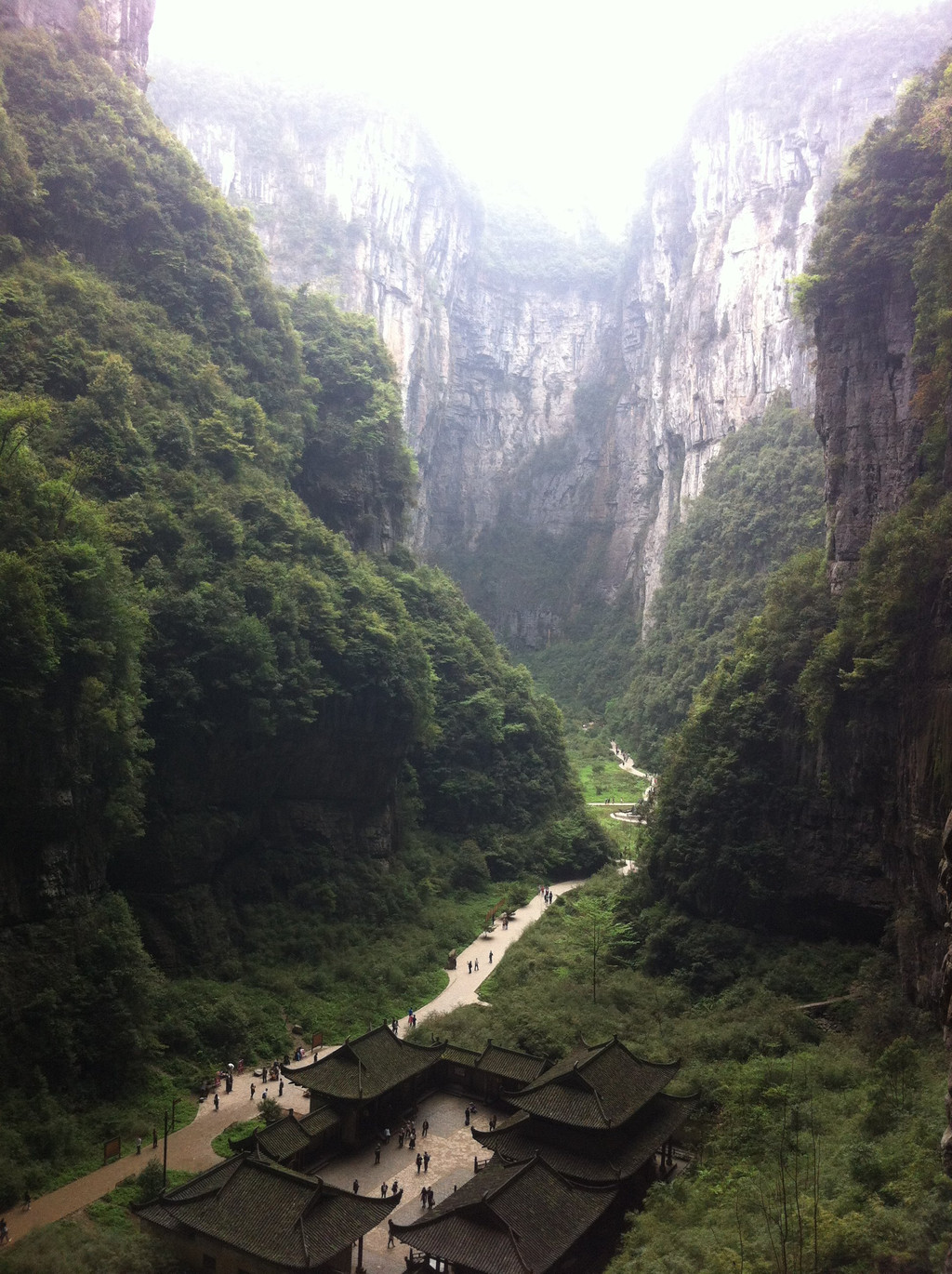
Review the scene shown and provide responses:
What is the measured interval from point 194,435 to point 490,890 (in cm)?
1968

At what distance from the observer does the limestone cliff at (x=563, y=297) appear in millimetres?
68375

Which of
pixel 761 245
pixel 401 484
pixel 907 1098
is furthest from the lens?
pixel 761 245

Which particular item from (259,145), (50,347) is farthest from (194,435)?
(259,145)

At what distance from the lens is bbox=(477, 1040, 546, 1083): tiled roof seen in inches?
808

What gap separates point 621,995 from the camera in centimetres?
2505

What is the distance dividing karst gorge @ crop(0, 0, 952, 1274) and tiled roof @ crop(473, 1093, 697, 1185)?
2.25ft

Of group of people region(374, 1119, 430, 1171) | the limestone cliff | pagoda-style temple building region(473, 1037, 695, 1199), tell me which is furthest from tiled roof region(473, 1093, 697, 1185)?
the limestone cliff

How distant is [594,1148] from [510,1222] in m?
2.86

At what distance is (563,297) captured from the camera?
313 ft

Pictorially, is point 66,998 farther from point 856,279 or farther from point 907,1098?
point 856,279

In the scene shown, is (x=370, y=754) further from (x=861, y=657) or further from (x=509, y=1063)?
(x=861, y=657)

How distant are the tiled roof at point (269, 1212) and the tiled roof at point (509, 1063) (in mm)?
5259

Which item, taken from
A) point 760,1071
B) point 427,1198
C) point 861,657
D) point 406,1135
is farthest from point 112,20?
point 760,1071

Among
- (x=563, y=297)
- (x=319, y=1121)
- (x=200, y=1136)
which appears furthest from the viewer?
(x=563, y=297)
